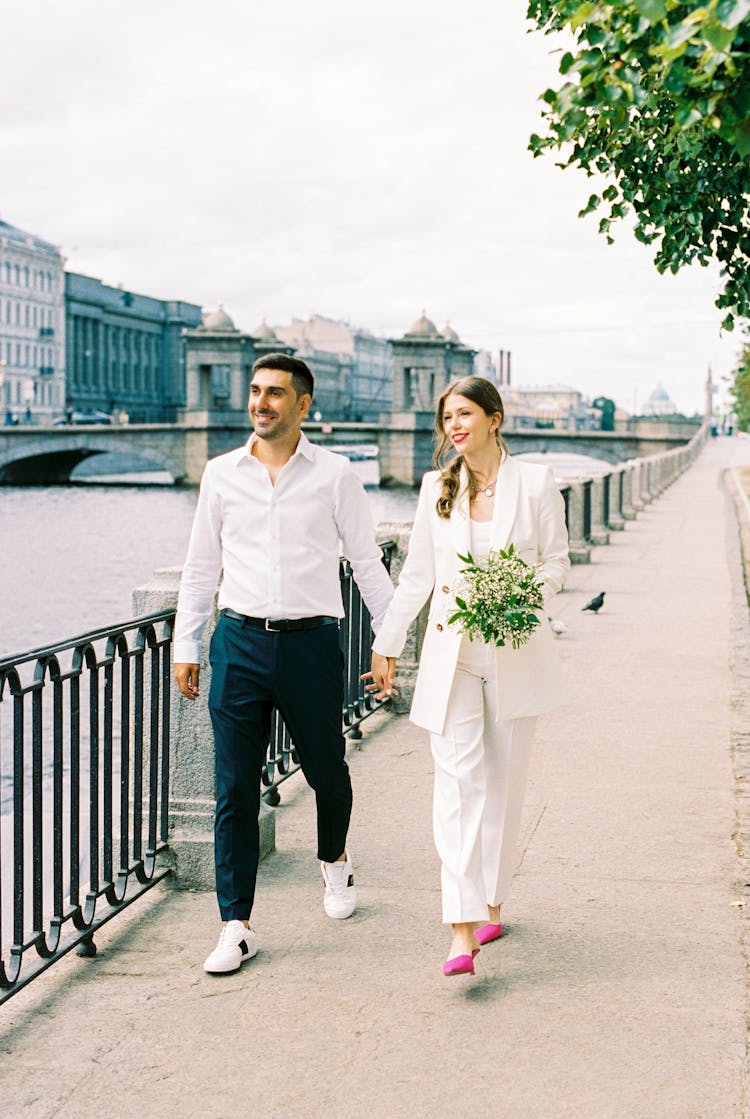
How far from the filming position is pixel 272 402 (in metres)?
4.15

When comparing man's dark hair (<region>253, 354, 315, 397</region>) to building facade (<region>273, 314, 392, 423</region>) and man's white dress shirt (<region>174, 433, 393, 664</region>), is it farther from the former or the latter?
building facade (<region>273, 314, 392, 423</region>)

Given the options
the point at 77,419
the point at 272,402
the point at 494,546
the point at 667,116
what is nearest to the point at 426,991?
the point at 494,546

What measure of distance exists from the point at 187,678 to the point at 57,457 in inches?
3181

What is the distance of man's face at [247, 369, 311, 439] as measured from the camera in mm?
4137

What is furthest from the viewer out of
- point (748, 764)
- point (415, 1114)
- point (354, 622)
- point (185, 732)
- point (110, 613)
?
point (110, 613)

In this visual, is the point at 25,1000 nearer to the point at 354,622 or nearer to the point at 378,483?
the point at 354,622

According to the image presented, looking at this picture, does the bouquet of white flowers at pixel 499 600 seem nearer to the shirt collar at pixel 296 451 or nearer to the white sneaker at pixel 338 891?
the shirt collar at pixel 296 451

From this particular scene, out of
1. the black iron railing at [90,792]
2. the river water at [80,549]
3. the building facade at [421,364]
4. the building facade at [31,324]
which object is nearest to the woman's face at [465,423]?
the black iron railing at [90,792]

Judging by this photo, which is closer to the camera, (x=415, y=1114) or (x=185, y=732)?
(x=415, y=1114)

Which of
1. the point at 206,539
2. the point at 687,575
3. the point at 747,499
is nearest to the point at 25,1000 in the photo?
the point at 206,539

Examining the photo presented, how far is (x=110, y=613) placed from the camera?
34.1 m

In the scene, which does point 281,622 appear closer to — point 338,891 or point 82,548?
point 338,891

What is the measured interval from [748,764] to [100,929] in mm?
3529

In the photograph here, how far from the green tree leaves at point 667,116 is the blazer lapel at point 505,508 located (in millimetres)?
982
